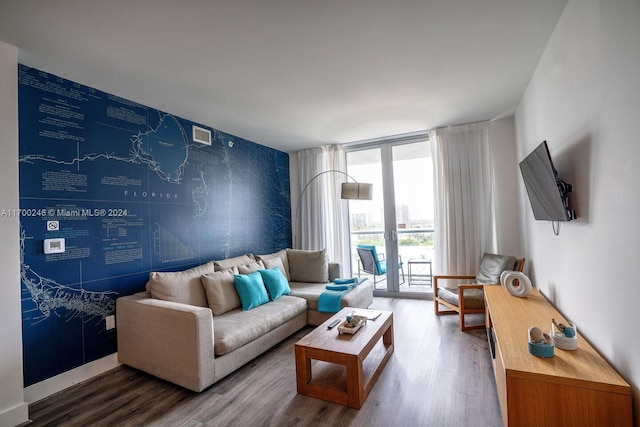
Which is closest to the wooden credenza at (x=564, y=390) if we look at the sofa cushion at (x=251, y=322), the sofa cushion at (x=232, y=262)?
the sofa cushion at (x=251, y=322)

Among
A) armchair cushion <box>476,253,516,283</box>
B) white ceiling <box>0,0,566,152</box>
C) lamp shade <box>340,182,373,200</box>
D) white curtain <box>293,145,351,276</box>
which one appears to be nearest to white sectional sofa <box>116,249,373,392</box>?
lamp shade <box>340,182,373,200</box>

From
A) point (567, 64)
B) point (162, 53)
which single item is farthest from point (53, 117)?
point (567, 64)

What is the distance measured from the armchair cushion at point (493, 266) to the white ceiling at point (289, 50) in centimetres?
186

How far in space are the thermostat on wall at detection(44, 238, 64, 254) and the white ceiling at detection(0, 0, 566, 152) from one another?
4.58ft

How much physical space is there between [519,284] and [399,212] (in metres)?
2.24

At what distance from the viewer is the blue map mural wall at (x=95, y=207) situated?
2312 millimetres

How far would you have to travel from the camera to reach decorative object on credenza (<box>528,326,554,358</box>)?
5.30ft

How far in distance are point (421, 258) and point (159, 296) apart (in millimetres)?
3797

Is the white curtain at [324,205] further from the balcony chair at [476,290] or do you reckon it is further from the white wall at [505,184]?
the white wall at [505,184]

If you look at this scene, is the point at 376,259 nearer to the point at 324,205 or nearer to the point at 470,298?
the point at 324,205

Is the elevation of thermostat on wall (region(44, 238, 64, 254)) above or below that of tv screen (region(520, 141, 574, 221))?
below

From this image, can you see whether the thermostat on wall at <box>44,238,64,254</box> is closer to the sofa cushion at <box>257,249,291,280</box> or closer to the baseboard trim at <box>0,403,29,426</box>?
the baseboard trim at <box>0,403,29,426</box>

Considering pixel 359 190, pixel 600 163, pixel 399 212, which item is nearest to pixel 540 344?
pixel 600 163

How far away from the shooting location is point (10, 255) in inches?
80.8
